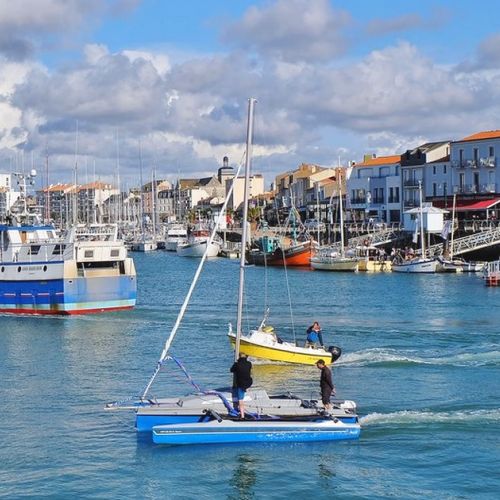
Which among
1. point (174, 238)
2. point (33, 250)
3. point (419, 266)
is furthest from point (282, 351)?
point (174, 238)

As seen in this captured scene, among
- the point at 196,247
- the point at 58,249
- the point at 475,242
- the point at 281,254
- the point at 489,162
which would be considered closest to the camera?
the point at 58,249

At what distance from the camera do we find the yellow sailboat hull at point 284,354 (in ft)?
134

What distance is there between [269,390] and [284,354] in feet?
14.7

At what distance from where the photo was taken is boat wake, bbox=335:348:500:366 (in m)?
42.3

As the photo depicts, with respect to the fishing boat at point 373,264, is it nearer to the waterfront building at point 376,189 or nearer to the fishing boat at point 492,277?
the fishing boat at point 492,277

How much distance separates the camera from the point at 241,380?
29203 mm

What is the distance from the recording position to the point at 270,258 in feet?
407

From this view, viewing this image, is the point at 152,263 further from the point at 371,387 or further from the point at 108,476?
the point at 108,476

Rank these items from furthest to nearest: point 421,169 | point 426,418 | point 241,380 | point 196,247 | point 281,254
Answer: point 196,247
point 421,169
point 281,254
point 426,418
point 241,380

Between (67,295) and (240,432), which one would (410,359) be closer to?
(240,432)

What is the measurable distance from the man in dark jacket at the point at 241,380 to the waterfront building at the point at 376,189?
368 feet

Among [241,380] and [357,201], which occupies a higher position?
[357,201]

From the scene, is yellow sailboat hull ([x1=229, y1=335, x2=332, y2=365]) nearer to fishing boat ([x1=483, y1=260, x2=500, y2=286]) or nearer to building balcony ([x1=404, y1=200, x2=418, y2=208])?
fishing boat ([x1=483, y1=260, x2=500, y2=286])

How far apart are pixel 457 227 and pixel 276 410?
93.0 metres
